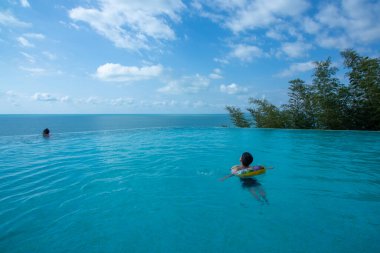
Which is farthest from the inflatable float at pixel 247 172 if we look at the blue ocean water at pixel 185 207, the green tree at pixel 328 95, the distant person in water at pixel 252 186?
the green tree at pixel 328 95

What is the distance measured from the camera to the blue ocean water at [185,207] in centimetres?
287

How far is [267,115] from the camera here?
18141 mm

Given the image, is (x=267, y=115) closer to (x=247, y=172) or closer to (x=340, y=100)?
(x=340, y=100)

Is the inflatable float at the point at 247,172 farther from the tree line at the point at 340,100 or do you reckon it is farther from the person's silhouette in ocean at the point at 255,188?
the tree line at the point at 340,100

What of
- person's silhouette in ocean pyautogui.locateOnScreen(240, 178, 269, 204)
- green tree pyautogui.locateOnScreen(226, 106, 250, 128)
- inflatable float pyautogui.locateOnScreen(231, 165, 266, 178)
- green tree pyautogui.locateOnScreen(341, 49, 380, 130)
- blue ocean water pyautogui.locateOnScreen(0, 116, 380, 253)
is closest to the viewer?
blue ocean water pyautogui.locateOnScreen(0, 116, 380, 253)

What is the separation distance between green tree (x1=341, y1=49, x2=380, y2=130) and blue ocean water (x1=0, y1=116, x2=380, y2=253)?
875cm

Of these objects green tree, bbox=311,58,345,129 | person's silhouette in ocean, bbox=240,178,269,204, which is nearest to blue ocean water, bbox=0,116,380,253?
person's silhouette in ocean, bbox=240,178,269,204

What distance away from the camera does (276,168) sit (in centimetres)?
644

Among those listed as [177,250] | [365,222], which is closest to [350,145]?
[365,222]

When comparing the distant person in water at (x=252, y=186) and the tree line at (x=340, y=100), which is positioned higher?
the tree line at (x=340, y=100)

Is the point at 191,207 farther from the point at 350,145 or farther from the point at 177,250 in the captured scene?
the point at 350,145

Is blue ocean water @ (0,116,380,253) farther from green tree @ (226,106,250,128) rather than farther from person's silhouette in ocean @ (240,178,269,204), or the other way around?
green tree @ (226,106,250,128)

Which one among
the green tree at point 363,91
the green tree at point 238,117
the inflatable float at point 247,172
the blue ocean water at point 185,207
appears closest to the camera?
the blue ocean water at point 185,207

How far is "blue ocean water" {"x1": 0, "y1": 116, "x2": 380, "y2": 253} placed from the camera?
2871 mm
